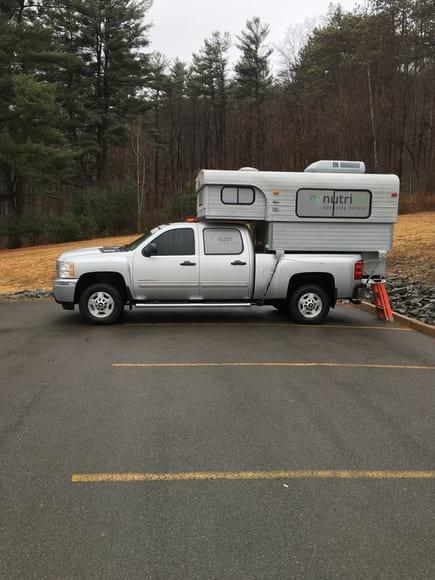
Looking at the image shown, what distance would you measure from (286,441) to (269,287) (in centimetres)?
560

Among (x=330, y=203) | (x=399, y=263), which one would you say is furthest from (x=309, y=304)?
(x=399, y=263)

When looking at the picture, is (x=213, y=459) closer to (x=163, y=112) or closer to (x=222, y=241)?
(x=222, y=241)

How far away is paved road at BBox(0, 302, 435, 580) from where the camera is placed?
9.55 ft

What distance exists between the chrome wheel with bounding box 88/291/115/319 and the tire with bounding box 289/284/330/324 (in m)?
3.37

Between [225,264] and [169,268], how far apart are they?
1.03 metres

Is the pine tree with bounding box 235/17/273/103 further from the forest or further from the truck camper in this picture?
the truck camper

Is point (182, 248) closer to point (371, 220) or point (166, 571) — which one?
point (371, 220)

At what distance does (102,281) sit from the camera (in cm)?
973

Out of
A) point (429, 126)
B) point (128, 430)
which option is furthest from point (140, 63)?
point (128, 430)

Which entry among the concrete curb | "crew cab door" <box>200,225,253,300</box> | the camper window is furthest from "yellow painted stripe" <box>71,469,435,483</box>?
the camper window

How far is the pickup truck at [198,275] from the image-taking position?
Answer: 31.4ft

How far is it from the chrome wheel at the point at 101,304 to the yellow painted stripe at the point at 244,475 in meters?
5.95

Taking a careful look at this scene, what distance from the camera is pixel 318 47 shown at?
42.7 m

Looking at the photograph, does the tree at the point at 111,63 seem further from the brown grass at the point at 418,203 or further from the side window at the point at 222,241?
the side window at the point at 222,241
